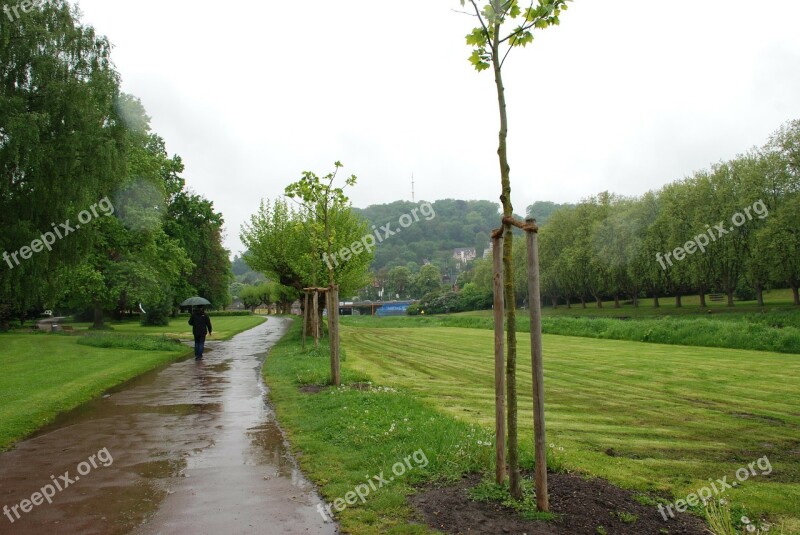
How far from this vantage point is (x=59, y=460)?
24.3 feet

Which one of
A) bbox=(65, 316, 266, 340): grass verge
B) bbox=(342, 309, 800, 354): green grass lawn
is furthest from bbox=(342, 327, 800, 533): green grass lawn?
bbox=(65, 316, 266, 340): grass verge

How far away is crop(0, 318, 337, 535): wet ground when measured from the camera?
510 cm

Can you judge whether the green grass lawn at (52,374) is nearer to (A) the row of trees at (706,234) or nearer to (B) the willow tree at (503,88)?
(B) the willow tree at (503,88)

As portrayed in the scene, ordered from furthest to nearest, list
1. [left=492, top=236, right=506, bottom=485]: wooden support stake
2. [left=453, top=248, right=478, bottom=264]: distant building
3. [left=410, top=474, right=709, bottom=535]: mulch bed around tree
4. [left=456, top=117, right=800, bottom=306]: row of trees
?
A: [left=453, top=248, right=478, bottom=264]: distant building → [left=456, top=117, right=800, bottom=306]: row of trees → [left=492, top=236, right=506, bottom=485]: wooden support stake → [left=410, top=474, right=709, bottom=535]: mulch bed around tree

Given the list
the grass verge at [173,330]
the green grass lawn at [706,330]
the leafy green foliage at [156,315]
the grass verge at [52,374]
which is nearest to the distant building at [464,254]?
the grass verge at [173,330]

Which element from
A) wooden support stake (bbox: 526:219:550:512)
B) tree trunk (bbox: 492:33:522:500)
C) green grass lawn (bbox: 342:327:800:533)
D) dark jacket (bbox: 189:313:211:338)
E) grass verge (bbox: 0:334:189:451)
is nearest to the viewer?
wooden support stake (bbox: 526:219:550:512)

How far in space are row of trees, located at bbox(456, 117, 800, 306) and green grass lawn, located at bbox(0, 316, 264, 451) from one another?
1303 inches

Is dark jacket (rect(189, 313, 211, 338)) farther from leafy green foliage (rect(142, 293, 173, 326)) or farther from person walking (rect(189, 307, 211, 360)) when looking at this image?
leafy green foliage (rect(142, 293, 173, 326))

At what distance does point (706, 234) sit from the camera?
1599 inches

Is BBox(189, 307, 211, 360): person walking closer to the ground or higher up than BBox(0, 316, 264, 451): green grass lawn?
higher up

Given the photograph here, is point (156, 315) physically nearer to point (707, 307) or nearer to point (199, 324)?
point (199, 324)

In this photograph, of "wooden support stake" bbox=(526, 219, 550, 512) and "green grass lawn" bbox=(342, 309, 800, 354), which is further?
"green grass lawn" bbox=(342, 309, 800, 354)

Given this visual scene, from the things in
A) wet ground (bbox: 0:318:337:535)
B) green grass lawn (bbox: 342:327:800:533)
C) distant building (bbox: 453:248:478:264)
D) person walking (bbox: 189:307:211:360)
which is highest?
distant building (bbox: 453:248:478:264)

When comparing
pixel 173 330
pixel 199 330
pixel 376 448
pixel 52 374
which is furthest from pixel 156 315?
pixel 376 448
